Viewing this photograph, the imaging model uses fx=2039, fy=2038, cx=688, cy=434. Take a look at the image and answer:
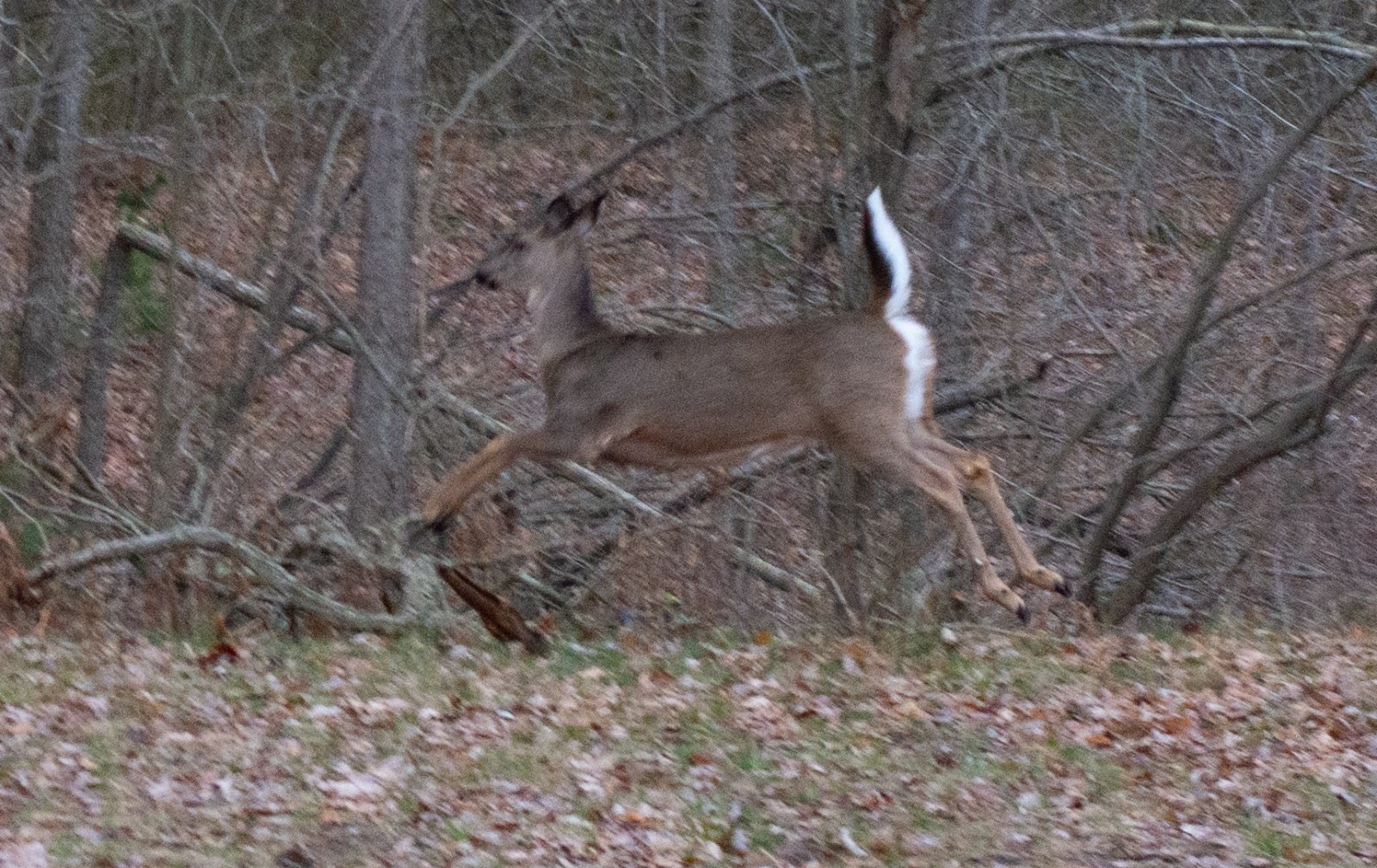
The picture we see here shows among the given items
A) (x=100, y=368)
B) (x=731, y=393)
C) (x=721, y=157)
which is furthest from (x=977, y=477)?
(x=100, y=368)

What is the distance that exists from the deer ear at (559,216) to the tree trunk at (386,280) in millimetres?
1393

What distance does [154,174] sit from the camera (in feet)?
53.7

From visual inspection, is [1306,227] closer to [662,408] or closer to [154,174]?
[662,408]

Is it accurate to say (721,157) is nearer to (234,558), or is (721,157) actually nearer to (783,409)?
(783,409)

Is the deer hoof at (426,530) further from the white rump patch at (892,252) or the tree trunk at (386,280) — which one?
the white rump patch at (892,252)

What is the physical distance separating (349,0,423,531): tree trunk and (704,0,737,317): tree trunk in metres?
1.59

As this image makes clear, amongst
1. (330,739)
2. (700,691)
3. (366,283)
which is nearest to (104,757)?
(330,739)

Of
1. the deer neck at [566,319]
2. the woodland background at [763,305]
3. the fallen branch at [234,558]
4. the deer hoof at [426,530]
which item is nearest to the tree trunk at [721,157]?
the woodland background at [763,305]

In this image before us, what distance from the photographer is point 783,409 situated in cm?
842

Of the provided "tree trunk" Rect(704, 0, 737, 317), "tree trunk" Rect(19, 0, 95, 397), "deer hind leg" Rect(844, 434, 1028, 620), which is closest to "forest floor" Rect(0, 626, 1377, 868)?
"deer hind leg" Rect(844, 434, 1028, 620)

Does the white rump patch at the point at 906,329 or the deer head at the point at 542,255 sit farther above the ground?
the deer head at the point at 542,255

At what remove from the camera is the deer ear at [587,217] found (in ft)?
30.5

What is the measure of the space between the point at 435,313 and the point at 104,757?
19.5 feet

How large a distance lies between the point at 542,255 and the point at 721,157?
2.15 metres
